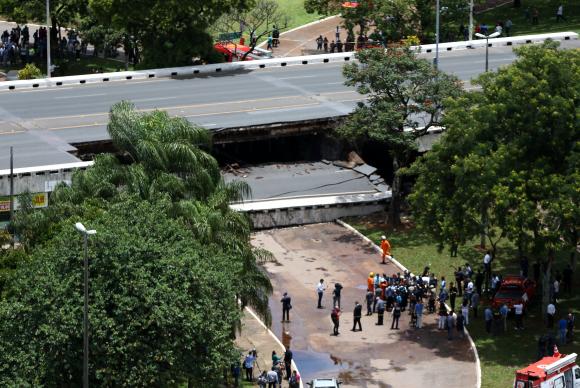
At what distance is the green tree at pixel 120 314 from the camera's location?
1703 inches

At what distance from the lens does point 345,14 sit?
8694 centimetres

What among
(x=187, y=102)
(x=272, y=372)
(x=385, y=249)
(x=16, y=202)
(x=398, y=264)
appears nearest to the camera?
(x=272, y=372)

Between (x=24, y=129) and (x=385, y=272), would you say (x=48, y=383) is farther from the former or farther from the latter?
(x=24, y=129)

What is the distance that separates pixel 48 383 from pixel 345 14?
1855 inches

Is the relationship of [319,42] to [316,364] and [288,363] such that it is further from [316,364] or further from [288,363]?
[288,363]

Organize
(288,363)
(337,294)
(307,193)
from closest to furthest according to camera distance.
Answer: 1. (288,363)
2. (337,294)
3. (307,193)

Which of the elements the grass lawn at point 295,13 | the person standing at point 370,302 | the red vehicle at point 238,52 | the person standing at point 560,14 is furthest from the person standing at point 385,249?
the grass lawn at point 295,13

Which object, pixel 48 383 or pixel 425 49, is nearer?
pixel 48 383

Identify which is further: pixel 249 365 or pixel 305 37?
pixel 305 37

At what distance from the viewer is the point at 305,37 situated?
326ft

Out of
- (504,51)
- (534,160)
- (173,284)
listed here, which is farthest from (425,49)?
(173,284)

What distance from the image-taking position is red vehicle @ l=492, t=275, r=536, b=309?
57000 millimetres

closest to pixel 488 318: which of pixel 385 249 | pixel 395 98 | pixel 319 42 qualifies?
pixel 385 249

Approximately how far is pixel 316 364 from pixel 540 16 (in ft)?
156
